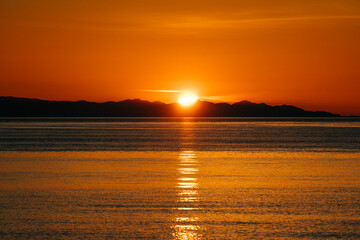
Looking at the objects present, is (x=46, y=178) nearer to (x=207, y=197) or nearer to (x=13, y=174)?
(x=13, y=174)

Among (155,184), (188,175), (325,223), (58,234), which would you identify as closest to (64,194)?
(155,184)

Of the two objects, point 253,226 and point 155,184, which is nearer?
point 253,226

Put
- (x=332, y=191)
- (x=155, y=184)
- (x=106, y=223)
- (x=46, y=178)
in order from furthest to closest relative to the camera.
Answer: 1. (x=46, y=178)
2. (x=155, y=184)
3. (x=332, y=191)
4. (x=106, y=223)

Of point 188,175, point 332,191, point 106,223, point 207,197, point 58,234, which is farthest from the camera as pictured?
point 188,175

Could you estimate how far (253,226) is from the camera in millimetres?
17375

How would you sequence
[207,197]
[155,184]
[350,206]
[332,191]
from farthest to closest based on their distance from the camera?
1. [155,184]
2. [332,191]
3. [207,197]
4. [350,206]

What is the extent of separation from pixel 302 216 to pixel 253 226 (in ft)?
8.32

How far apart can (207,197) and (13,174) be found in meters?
13.8

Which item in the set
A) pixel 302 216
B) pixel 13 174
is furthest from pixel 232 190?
pixel 13 174

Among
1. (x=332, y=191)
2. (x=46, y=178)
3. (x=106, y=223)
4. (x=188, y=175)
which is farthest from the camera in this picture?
(x=188, y=175)

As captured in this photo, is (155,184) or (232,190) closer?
(232,190)

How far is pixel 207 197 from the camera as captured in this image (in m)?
23.0

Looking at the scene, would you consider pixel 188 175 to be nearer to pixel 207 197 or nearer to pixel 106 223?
pixel 207 197

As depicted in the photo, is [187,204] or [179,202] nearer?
[187,204]
